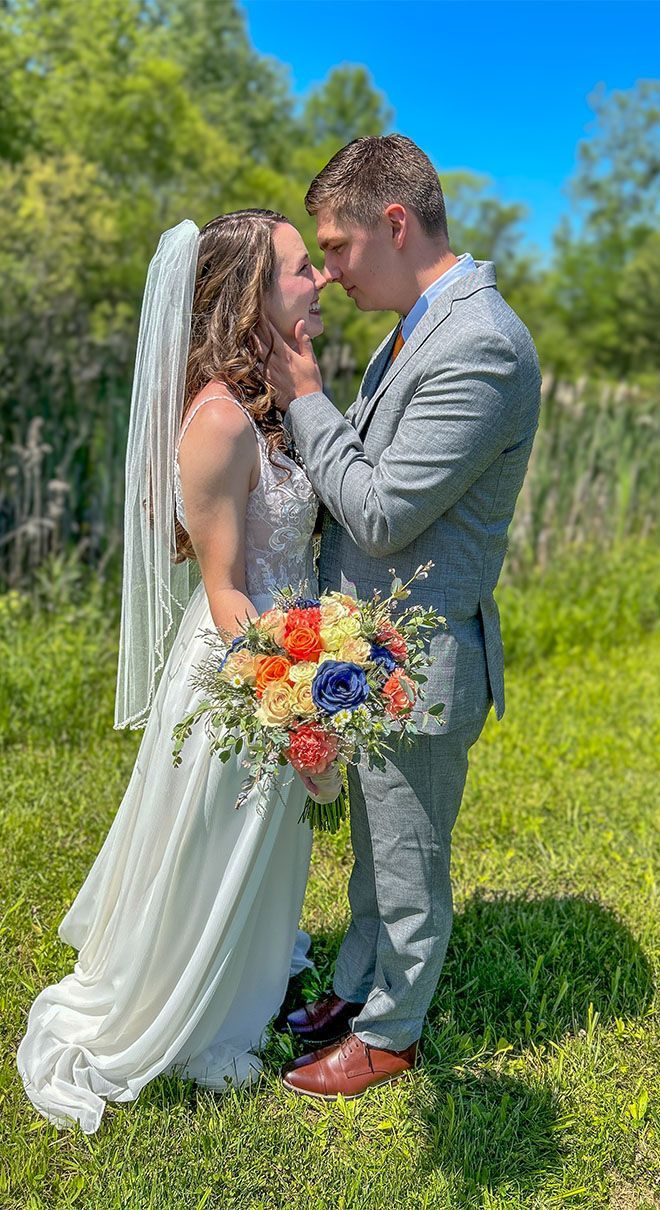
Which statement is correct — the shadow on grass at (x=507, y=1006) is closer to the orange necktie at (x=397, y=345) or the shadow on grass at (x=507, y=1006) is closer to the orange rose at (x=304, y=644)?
the orange rose at (x=304, y=644)

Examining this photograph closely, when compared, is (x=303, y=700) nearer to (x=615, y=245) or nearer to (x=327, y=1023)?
(x=327, y=1023)

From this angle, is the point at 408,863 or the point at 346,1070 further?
the point at 346,1070

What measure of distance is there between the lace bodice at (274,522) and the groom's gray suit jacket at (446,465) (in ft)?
0.45

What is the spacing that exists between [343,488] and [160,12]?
44.2m

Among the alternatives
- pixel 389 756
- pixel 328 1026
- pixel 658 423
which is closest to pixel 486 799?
pixel 328 1026

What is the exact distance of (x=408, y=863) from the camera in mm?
2883

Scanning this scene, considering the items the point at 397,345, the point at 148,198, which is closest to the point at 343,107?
the point at 148,198

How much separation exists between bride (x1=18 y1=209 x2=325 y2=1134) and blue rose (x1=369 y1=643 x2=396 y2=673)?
1.66ft

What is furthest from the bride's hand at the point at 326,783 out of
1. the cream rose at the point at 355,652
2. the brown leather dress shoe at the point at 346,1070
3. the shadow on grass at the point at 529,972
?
the shadow on grass at the point at 529,972

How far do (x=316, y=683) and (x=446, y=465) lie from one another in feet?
2.19

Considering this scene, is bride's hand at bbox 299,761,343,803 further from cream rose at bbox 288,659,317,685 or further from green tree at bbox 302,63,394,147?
green tree at bbox 302,63,394,147

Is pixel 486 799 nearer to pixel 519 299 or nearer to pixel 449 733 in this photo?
pixel 449 733

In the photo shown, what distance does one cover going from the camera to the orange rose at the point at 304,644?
86.6 inches

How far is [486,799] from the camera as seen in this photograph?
5027 mm
